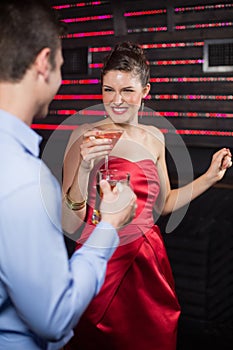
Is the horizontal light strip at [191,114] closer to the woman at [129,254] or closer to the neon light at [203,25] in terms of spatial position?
the neon light at [203,25]

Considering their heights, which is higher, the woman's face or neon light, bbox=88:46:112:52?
neon light, bbox=88:46:112:52

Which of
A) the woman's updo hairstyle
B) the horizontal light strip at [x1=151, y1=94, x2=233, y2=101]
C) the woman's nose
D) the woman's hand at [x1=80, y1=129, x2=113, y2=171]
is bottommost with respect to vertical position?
the woman's hand at [x1=80, y1=129, x2=113, y2=171]

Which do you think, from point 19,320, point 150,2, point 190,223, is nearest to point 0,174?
point 19,320

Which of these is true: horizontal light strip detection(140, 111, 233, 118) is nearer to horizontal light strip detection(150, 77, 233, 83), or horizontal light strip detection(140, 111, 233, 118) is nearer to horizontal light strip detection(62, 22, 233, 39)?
horizontal light strip detection(150, 77, 233, 83)

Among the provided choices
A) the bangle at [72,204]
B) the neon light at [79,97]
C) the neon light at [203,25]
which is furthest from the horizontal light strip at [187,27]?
the bangle at [72,204]

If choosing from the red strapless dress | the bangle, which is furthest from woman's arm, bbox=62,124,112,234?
the red strapless dress

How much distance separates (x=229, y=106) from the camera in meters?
3.78

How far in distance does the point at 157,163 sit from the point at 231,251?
1.56 metres

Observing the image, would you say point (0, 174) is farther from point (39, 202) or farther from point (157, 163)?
point (157, 163)

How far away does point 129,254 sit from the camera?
2168 mm

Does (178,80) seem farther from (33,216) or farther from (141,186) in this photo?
(33,216)

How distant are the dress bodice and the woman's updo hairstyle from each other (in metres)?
0.39

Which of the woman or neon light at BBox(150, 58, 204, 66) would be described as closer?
the woman

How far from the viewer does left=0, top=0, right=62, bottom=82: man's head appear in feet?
3.73
